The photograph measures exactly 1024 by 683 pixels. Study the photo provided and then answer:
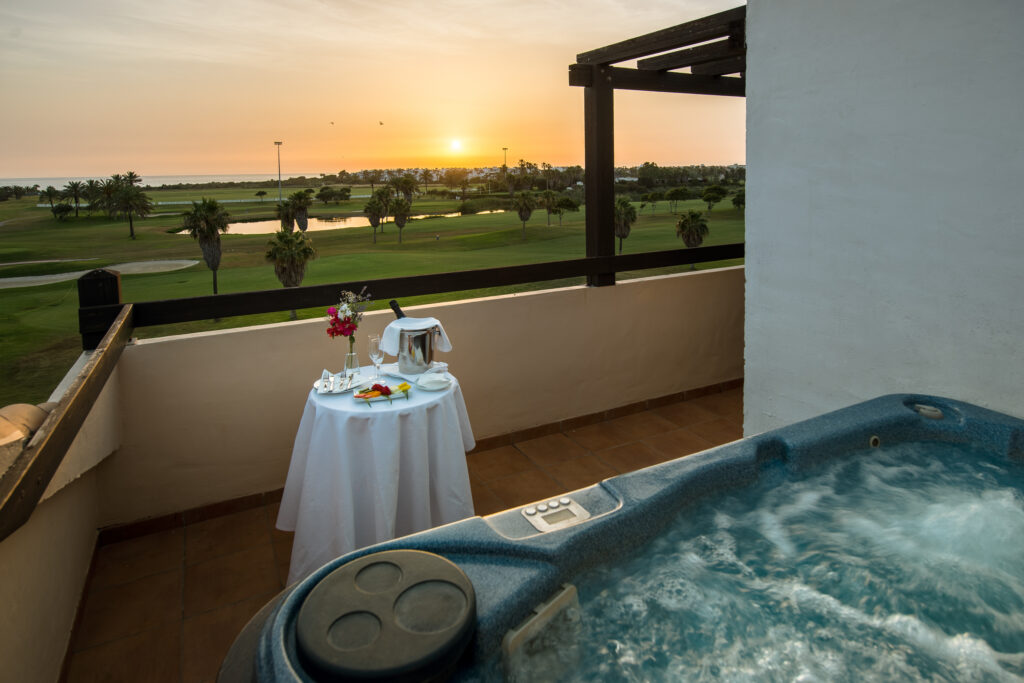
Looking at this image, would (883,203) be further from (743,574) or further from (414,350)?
(414,350)

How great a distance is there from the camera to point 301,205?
229 inches

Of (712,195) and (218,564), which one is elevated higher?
(712,195)

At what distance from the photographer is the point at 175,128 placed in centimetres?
495

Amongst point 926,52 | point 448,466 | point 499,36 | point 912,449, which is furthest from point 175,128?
point 912,449

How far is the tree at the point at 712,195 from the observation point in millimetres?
6566

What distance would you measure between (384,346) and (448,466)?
0.62m

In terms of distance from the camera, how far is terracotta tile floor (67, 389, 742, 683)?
2.04 meters

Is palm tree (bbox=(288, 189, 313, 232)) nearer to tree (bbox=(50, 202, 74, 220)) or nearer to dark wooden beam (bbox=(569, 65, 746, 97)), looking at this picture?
tree (bbox=(50, 202, 74, 220))

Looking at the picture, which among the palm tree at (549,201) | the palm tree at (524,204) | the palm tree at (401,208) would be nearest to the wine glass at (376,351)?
the palm tree at (401,208)

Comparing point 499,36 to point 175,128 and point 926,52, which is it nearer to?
point 175,128

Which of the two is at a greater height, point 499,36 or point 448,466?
point 499,36

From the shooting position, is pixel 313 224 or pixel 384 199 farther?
pixel 384 199

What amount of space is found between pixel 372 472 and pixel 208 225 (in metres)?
3.68

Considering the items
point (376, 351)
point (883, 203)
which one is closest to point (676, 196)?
point (883, 203)
